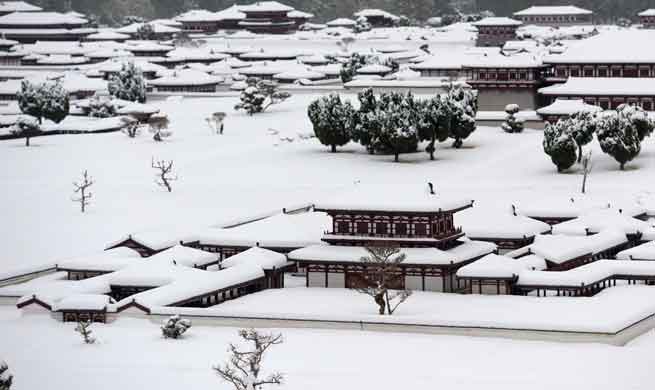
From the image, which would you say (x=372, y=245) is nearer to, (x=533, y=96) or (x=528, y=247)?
(x=528, y=247)

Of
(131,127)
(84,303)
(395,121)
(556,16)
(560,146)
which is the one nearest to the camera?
(84,303)

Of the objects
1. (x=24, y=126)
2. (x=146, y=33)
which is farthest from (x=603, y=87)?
(x=146, y=33)

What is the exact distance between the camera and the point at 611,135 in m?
90.9

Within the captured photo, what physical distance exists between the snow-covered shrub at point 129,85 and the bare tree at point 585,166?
152 feet

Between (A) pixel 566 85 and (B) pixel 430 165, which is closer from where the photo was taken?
(B) pixel 430 165

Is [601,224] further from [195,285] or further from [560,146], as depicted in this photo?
[195,285]

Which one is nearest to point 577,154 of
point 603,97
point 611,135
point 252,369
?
point 611,135

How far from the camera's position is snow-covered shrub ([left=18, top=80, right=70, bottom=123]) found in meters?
117

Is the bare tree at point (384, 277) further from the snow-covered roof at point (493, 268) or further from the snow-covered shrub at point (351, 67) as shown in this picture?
the snow-covered shrub at point (351, 67)

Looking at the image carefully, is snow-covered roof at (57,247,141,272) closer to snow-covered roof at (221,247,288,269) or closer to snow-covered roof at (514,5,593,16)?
snow-covered roof at (221,247,288,269)

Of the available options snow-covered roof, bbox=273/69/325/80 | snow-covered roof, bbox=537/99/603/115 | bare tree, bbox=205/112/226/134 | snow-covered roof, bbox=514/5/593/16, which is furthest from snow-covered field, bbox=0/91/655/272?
snow-covered roof, bbox=514/5/593/16

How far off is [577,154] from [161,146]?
91.1 feet

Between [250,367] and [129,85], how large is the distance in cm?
8120

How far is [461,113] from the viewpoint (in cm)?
9862
